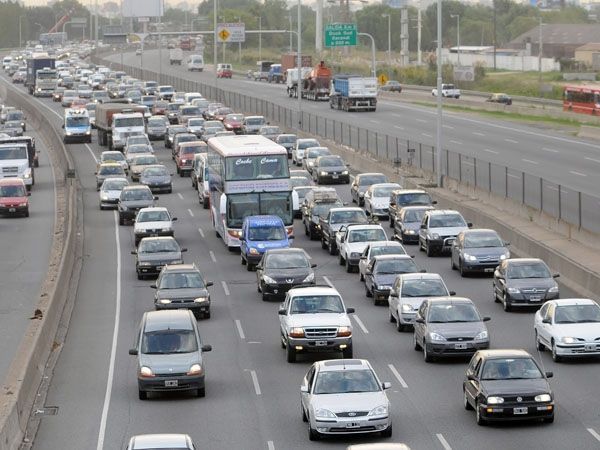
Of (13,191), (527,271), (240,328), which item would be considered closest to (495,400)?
(240,328)

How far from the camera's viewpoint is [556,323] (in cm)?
3164

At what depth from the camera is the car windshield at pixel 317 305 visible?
32906mm

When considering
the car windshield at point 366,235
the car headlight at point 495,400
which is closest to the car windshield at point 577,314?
the car headlight at point 495,400

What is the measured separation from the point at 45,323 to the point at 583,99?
74963 millimetres

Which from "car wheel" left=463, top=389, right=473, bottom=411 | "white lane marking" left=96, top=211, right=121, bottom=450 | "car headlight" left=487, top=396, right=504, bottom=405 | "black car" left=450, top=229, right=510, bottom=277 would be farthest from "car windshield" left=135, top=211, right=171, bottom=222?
"car headlight" left=487, top=396, right=504, bottom=405

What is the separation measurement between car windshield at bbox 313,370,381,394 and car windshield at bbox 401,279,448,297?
1010 centimetres

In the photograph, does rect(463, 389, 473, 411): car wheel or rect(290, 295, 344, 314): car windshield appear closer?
rect(463, 389, 473, 411): car wheel

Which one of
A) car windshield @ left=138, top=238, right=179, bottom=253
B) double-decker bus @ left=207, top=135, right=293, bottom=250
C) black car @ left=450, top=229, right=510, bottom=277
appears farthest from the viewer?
double-decker bus @ left=207, top=135, right=293, bottom=250

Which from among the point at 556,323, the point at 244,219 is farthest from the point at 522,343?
the point at 244,219

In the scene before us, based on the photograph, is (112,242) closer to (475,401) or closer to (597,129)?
(475,401)

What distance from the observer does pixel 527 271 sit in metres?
38.3

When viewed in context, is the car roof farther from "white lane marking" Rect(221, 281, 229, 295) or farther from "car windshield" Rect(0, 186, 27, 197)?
"car windshield" Rect(0, 186, 27, 197)

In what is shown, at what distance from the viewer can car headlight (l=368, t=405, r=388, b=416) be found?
2456 cm

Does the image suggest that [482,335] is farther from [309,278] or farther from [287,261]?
[287,261]
